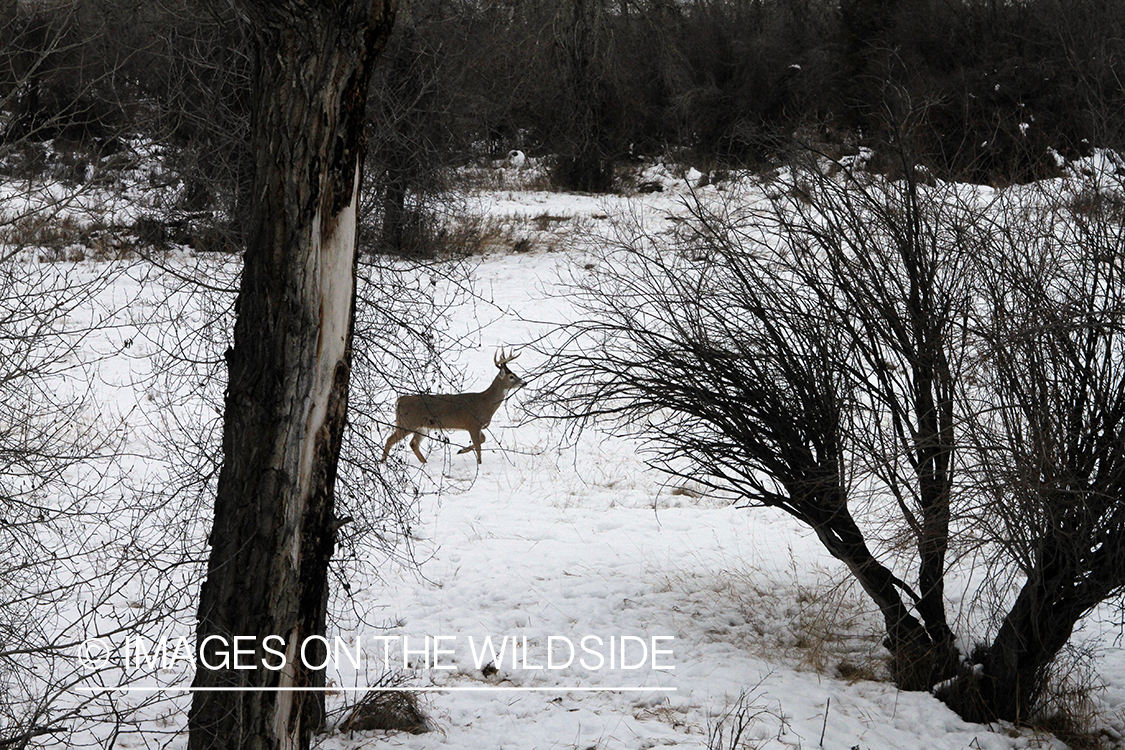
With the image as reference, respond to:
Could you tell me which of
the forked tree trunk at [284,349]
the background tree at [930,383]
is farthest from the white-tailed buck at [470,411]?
the forked tree trunk at [284,349]

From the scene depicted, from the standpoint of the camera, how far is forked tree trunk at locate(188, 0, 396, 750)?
357 cm

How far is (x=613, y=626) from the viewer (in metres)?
6.62

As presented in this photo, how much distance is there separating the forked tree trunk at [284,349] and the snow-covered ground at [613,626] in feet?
1.84

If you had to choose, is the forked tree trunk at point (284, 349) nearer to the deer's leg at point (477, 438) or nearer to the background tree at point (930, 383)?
the background tree at point (930, 383)

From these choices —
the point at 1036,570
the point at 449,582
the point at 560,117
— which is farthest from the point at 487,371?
the point at 560,117

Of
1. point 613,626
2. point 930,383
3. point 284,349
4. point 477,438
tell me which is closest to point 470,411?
point 477,438

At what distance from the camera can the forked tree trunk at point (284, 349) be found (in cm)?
357

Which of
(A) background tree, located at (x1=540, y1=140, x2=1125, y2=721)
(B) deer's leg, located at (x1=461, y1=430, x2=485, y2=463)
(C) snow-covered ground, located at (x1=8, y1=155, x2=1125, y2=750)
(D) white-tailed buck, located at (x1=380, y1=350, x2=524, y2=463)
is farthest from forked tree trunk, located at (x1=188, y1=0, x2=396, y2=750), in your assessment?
(B) deer's leg, located at (x1=461, y1=430, x2=485, y2=463)

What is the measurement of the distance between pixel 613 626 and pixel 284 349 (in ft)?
12.4

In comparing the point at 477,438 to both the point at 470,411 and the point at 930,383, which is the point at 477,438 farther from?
the point at 930,383

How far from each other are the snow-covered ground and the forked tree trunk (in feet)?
1.84

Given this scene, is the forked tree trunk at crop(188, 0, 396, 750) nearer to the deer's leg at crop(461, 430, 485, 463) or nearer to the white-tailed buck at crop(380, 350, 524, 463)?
the white-tailed buck at crop(380, 350, 524, 463)

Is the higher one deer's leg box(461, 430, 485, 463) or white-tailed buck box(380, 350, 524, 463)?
white-tailed buck box(380, 350, 524, 463)

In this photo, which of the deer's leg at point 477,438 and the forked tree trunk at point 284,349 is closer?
the forked tree trunk at point 284,349
